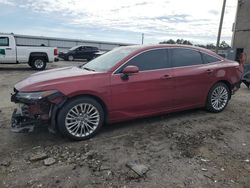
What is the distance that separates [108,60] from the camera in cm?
519

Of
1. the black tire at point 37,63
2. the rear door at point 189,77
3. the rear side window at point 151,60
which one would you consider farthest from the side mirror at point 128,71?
the black tire at point 37,63

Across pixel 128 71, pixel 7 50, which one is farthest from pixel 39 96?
pixel 7 50

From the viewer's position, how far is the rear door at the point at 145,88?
4.66 meters

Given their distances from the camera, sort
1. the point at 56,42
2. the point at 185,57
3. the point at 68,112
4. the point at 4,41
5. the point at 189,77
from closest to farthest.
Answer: the point at 68,112
the point at 189,77
the point at 185,57
the point at 4,41
the point at 56,42

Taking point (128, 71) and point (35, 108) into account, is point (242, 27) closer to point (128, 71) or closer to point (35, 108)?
point (128, 71)

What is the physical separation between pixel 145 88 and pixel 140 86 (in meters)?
0.12

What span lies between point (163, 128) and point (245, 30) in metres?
19.8

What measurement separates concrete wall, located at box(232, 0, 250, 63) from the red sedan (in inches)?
678

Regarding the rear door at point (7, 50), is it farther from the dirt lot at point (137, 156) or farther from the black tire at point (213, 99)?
the black tire at point (213, 99)

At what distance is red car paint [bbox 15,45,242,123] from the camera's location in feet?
14.2

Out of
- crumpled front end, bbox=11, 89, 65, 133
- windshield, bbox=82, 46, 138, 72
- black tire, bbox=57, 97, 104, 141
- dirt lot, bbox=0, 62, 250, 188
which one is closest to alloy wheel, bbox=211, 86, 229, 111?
dirt lot, bbox=0, 62, 250, 188

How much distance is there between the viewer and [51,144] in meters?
4.27

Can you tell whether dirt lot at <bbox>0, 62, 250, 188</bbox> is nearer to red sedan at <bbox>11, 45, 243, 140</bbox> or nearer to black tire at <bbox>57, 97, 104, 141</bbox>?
black tire at <bbox>57, 97, 104, 141</bbox>

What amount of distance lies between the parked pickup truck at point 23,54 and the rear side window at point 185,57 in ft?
38.7
